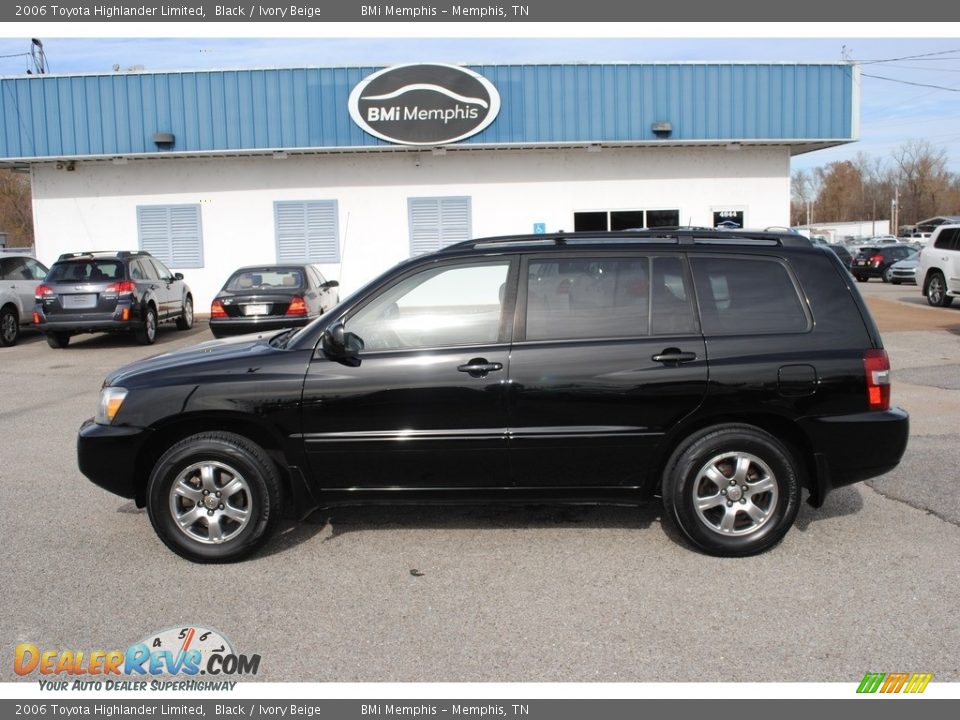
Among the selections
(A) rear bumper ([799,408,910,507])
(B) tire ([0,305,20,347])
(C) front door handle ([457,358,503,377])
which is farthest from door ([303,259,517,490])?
(B) tire ([0,305,20,347])

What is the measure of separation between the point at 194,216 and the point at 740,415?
59.9 feet

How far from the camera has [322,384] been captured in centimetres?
468

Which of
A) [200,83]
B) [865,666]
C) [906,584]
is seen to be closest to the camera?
[865,666]

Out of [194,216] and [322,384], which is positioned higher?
[194,216]

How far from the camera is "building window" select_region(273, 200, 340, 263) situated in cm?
2034

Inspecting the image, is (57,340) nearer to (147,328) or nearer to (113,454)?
(147,328)

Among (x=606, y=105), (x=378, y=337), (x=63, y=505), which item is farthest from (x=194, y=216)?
(x=378, y=337)

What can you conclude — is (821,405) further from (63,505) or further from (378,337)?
Answer: (63,505)

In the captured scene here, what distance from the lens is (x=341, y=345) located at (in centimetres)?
463

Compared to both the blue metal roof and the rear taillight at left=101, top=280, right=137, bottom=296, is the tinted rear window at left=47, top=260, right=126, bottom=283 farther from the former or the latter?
the blue metal roof

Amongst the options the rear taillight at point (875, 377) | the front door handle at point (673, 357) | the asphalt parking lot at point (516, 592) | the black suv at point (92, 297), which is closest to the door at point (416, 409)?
the asphalt parking lot at point (516, 592)

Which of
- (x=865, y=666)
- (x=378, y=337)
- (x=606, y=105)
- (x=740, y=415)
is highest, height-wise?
(x=606, y=105)

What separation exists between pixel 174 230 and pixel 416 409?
17.7 metres

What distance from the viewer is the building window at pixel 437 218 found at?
20328 millimetres
